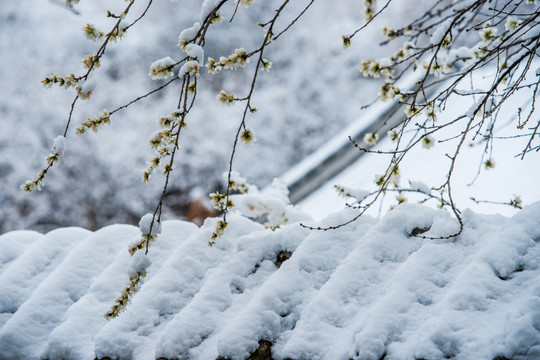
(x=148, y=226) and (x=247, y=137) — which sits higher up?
Answer: (x=247, y=137)

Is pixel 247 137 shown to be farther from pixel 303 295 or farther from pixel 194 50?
pixel 303 295

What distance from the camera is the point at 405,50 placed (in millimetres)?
1771

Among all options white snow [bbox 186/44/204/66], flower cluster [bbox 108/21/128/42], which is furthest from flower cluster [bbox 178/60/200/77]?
flower cluster [bbox 108/21/128/42]

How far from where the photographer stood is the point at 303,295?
1.39 meters

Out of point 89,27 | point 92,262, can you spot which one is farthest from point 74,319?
point 89,27

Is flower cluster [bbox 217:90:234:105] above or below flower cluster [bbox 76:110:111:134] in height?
above

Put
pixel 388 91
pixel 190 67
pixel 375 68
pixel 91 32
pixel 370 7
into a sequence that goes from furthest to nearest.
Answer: pixel 388 91
pixel 375 68
pixel 370 7
pixel 91 32
pixel 190 67

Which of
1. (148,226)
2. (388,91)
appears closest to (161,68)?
(148,226)

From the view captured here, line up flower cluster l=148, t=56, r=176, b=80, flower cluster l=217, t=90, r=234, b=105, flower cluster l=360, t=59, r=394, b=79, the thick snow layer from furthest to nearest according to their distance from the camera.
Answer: flower cluster l=360, t=59, r=394, b=79 → flower cluster l=217, t=90, r=234, b=105 → flower cluster l=148, t=56, r=176, b=80 → the thick snow layer

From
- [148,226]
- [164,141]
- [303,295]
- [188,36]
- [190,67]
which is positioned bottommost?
[303,295]

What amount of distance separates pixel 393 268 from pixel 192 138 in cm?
444

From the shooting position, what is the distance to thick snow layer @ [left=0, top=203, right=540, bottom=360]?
112 centimetres

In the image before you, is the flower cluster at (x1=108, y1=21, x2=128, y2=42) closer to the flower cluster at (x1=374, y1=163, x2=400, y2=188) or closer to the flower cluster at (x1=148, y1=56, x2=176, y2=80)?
the flower cluster at (x1=148, y1=56, x2=176, y2=80)

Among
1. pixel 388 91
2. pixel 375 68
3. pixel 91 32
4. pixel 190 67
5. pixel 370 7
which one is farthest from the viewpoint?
pixel 388 91
